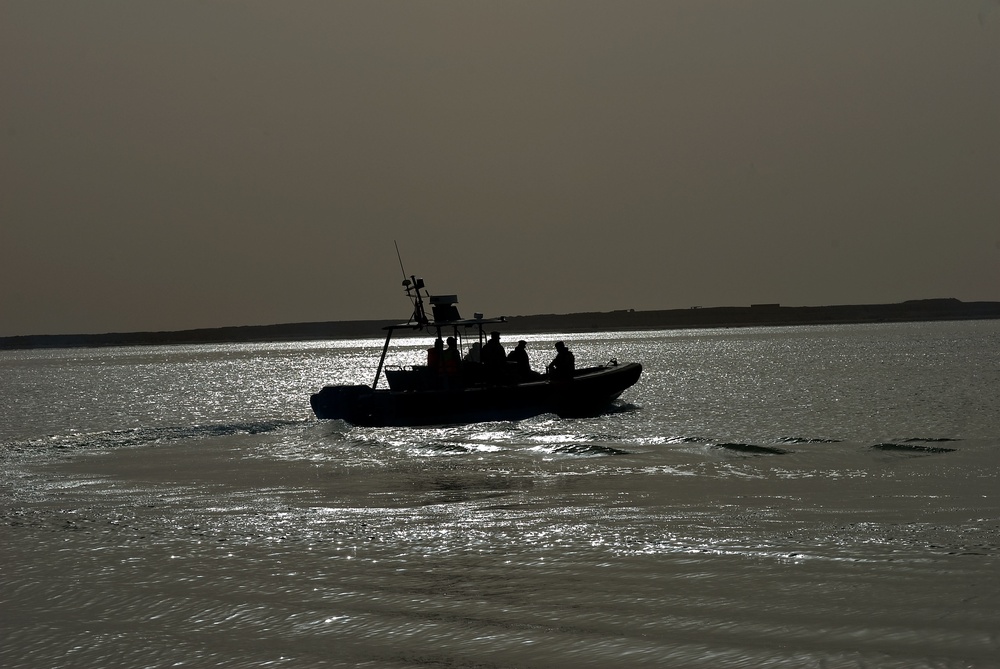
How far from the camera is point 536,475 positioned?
15.5m

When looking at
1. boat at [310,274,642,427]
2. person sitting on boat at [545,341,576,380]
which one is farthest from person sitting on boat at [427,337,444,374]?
person sitting on boat at [545,341,576,380]

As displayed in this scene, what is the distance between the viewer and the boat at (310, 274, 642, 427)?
79.8ft

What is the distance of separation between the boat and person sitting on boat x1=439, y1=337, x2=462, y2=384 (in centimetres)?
2

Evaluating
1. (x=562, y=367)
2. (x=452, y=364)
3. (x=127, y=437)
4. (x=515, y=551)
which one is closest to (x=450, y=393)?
A: (x=452, y=364)

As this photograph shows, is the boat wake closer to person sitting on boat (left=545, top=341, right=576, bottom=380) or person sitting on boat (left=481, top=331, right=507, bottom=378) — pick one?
person sitting on boat (left=481, top=331, right=507, bottom=378)

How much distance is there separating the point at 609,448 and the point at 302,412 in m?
16.7

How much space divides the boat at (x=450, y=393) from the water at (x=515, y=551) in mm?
2561

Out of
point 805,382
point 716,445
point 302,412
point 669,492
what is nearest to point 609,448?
point 716,445

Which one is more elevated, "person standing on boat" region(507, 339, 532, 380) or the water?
"person standing on boat" region(507, 339, 532, 380)

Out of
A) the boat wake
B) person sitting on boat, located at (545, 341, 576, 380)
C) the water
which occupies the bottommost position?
the boat wake

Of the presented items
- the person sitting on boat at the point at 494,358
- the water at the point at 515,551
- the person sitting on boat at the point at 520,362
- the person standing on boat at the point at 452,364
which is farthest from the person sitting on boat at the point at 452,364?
the water at the point at 515,551

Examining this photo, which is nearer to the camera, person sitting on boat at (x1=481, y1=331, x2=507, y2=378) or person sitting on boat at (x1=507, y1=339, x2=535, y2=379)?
person sitting on boat at (x1=481, y1=331, x2=507, y2=378)

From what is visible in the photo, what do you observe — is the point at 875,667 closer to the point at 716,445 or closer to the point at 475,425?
the point at 716,445

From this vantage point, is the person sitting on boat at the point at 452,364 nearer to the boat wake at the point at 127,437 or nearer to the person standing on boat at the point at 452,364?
the person standing on boat at the point at 452,364
